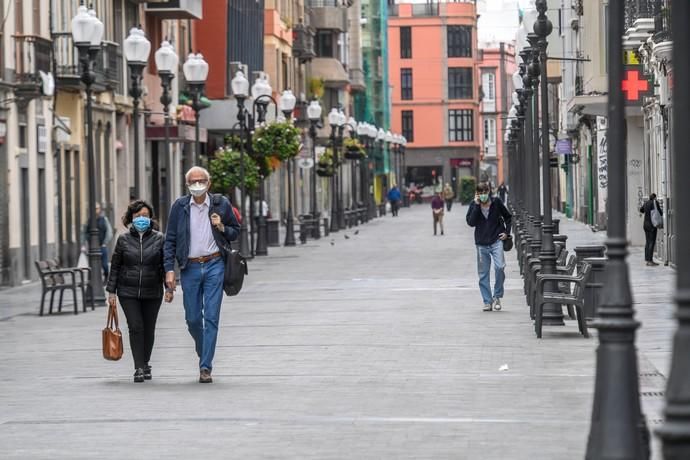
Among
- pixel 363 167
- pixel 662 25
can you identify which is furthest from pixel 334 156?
pixel 662 25

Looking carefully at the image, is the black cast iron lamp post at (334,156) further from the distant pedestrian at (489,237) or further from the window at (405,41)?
the window at (405,41)

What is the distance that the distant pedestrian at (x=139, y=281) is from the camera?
1619cm

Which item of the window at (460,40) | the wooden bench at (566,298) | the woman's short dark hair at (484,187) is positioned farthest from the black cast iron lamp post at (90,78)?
the window at (460,40)

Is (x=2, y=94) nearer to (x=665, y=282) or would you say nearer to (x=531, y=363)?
(x=665, y=282)

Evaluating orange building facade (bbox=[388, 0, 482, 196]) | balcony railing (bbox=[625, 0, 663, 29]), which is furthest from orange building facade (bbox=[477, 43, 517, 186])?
balcony railing (bbox=[625, 0, 663, 29])

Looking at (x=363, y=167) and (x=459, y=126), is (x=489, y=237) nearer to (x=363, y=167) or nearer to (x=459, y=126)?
(x=363, y=167)

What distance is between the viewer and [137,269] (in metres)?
16.2

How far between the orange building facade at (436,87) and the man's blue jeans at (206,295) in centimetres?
13893

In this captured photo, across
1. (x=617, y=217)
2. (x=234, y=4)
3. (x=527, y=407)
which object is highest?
(x=234, y=4)

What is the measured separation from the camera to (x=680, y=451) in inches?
291

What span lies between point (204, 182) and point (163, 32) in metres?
42.1

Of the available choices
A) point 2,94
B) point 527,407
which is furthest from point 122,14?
point 527,407

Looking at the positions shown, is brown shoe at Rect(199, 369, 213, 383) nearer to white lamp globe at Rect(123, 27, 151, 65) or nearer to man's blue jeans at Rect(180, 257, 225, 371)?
man's blue jeans at Rect(180, 257, 225, 371)

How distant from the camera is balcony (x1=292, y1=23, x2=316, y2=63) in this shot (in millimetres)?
86625
